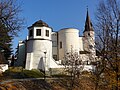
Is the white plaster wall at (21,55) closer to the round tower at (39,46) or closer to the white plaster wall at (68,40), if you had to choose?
the round tower at (39,46)

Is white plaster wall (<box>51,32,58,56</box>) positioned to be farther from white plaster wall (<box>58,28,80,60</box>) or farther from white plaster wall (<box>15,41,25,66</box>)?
white plaster wall (<box>15,41,25,66</box>)

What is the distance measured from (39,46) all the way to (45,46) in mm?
1484

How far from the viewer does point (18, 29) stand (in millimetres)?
→ 18219

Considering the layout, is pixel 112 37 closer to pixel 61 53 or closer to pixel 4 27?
pixel 4 27

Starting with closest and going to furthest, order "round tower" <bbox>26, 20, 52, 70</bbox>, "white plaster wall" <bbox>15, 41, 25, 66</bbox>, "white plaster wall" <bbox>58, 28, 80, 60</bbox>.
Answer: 1. "round tower" <bbox>26, 20, 52, 70</bbox>
2. "white plaster wall" <bbox>15, 41, 25, 66</bbox>
3. "white plaster wall" <bbox>58, 28, 80, 60</bbox>

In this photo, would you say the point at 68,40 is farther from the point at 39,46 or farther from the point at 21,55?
the point at 21,55

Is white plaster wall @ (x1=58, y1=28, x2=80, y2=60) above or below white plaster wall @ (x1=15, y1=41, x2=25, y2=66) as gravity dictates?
above

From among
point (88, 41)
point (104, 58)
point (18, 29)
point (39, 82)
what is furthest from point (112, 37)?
point (39, 82)

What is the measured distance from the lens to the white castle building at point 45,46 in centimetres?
5616

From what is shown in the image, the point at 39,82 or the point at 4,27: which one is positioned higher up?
the point at 4,27

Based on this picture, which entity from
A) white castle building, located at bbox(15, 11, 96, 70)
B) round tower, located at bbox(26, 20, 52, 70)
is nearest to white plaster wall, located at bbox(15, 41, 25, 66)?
white castle building, located at bbox(15, 11, 96, 70)

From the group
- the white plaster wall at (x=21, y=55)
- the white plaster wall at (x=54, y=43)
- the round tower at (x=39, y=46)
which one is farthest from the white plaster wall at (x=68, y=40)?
the white plaster wall at (x=21, y=55)

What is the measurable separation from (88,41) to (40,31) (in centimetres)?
3739

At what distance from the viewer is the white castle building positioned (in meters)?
56.2
